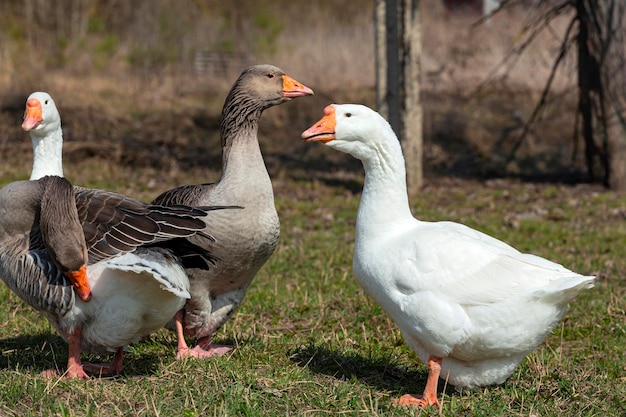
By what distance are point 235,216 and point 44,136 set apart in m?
1.57

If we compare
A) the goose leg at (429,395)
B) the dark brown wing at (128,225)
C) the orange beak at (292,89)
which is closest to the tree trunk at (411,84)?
the orange beak at (292,89)

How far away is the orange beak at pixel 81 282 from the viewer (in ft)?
13.9

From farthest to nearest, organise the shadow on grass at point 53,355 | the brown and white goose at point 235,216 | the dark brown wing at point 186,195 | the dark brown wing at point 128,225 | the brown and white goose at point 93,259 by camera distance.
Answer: the dark brown wing at point 186,195, the brown and white goose at point 235,216, the shadow on grass at point 53,355, the dark brown wing at point 128,225, the brown and white goose at point 93,259

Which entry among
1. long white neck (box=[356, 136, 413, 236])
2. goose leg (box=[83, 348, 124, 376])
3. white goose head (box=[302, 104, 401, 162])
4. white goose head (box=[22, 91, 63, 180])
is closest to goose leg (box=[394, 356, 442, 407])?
long white neck (box=[356, 136, 413, 236])

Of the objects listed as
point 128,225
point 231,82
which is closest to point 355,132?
point 128,225

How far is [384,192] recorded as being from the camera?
4.51m

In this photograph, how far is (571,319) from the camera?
6180 millimetres

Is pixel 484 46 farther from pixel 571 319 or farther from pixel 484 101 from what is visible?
pixel 571 319

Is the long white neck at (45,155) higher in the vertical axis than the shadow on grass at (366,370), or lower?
higher

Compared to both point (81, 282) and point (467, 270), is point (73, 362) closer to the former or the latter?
point (81, 282)

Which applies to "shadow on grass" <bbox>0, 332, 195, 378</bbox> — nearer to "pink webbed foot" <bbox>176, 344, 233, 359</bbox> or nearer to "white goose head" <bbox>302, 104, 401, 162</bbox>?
"pink webbed foot" <bbox>176, 344, 233, 359</bbox>

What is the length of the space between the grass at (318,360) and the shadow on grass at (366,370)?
0.5 inches

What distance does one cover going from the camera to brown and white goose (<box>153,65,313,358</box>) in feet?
16.4

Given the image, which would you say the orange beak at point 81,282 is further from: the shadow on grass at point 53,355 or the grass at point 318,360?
the shadow on grass at point 53,355
